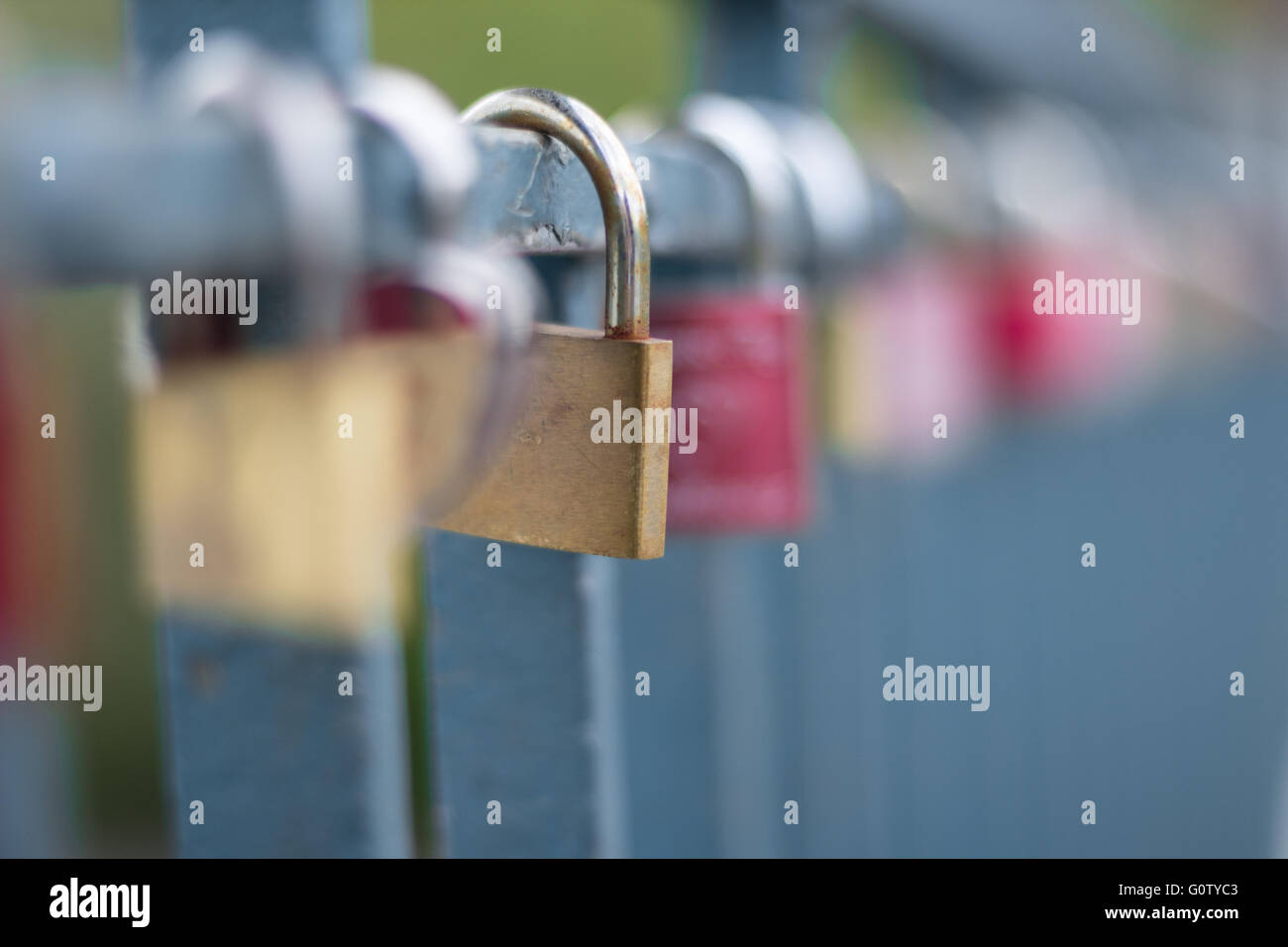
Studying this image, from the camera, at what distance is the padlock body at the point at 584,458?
52 centimetres

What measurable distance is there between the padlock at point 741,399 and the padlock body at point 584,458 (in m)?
0.37

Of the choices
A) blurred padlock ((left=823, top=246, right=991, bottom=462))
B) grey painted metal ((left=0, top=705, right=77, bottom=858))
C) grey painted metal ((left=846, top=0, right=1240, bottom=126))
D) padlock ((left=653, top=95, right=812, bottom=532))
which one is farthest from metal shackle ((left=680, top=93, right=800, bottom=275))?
grey painted metal ((left=0, top=705, right=77, bottom=858))

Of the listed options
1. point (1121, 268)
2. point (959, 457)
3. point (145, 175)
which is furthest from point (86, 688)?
point (145, 175)

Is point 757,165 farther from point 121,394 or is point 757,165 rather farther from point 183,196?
point 121,394

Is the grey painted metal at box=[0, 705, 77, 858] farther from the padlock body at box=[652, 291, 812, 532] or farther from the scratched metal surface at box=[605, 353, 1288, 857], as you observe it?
the padlock body at box=[652, 291, 812, 532]

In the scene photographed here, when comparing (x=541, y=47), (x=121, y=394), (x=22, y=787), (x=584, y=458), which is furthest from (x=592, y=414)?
(x=541, y=47)

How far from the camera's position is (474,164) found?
51 centimetres

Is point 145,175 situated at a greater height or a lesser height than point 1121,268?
lesser

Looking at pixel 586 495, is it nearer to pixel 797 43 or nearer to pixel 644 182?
pixel 644 182

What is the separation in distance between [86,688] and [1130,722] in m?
2.28

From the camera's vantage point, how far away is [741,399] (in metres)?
0.97

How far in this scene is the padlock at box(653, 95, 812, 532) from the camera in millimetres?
930

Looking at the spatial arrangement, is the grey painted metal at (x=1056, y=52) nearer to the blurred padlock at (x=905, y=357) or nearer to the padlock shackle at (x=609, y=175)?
the blurred padlock at (x=905, y=357)

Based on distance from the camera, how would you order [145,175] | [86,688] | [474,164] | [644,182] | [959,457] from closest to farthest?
[145,175] → [474,164] → [644,182] → [959,457] → [86,688]
